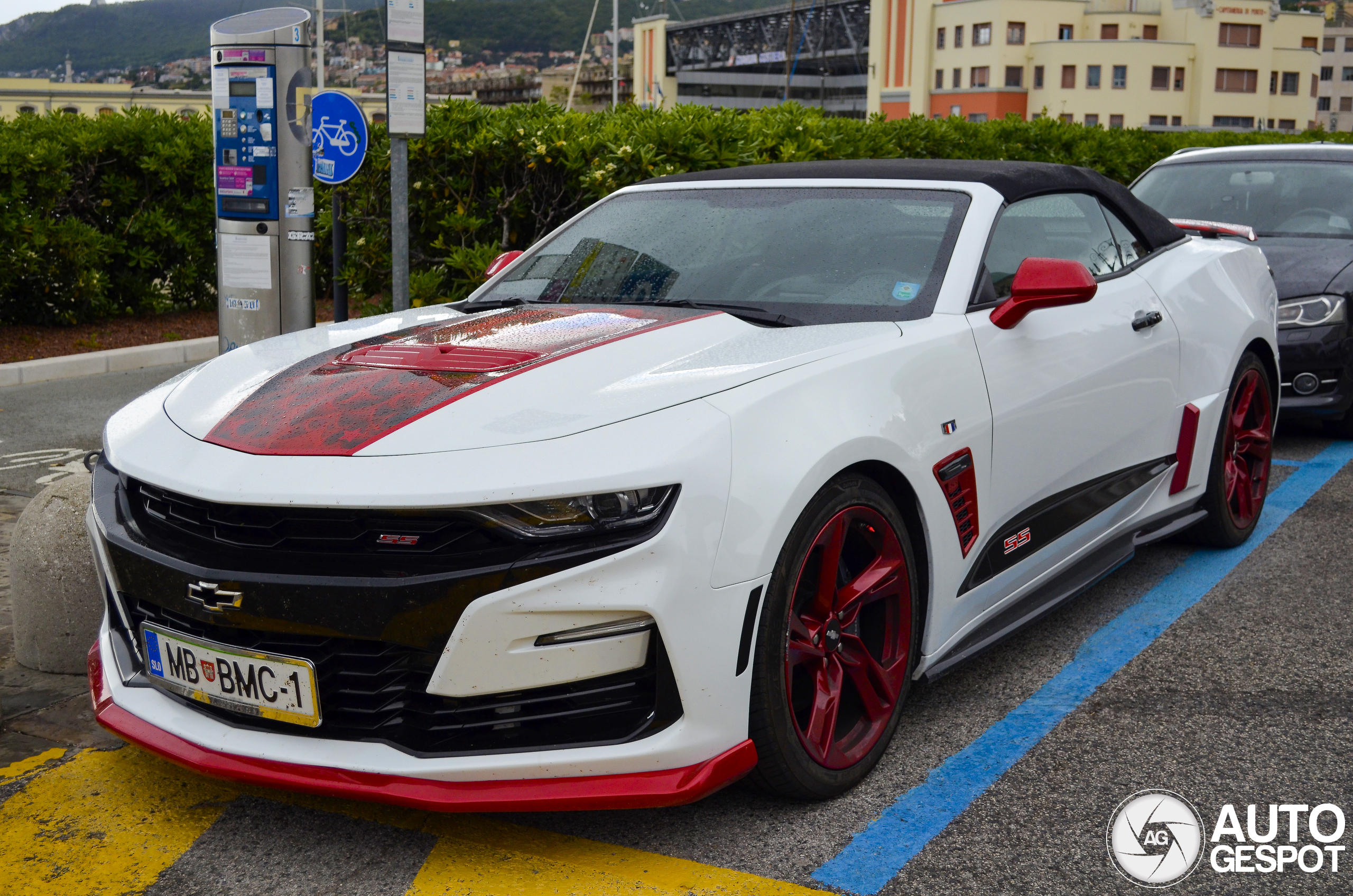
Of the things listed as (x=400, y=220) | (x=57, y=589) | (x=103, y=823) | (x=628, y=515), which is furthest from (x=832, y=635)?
(x=400, y=220)

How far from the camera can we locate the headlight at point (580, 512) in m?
2.45

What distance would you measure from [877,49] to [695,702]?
10274 cm

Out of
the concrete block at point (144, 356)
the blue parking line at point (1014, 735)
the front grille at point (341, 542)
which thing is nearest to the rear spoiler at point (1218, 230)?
the blue parking line at point (1014, 735)

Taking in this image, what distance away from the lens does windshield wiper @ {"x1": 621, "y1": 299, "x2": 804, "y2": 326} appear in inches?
134

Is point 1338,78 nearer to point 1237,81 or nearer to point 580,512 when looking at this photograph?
point 1237,81

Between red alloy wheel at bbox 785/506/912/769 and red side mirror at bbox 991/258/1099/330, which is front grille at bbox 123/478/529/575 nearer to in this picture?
red alloy wheel at bbox 785/506/912/769

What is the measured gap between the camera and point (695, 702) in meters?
2.54

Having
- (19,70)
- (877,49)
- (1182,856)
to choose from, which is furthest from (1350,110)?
(1182,856)

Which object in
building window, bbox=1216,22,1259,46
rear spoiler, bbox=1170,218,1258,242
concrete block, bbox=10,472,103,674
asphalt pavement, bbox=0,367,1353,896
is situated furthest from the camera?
building window, bbox=1216,22,1259,46

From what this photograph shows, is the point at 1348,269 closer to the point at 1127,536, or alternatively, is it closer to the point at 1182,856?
the point at 1127,536

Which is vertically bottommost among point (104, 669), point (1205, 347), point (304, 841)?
point (304, 841)

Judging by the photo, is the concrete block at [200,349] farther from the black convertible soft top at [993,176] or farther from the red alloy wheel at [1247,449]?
the red alloy wheel at [1247,449]

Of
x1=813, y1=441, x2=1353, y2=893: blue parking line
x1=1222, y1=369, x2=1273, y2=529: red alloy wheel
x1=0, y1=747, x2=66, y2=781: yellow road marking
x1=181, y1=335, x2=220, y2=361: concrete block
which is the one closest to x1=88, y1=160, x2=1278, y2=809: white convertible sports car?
x1=813, y1=441, x2=1353, y2=893: blue parking line

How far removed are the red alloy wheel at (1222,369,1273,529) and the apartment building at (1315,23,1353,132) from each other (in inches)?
5345
